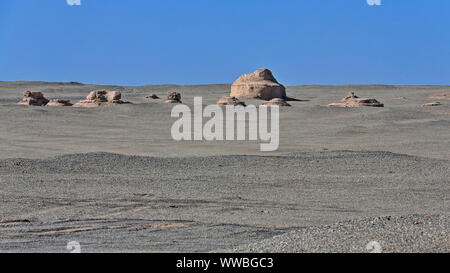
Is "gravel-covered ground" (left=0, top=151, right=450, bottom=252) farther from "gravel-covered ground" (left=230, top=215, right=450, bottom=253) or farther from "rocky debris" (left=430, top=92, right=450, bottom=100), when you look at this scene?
"rocky debris" (left=430, top=92, right=450, bottom=100)

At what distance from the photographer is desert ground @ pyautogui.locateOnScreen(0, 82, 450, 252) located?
25.2 feet

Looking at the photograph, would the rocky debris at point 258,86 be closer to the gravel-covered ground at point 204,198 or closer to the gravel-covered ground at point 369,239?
the gravel-covered ground at point 204,198

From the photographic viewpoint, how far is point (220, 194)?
516 inches

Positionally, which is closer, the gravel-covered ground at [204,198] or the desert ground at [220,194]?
the desert ground at [220,194]

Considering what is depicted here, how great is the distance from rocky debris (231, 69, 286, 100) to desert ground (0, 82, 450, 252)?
15.6 m

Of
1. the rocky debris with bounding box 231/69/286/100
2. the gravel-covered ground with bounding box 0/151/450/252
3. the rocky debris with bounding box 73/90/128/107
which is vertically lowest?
the gravel-covered ground with bounding box 0/151/450/252

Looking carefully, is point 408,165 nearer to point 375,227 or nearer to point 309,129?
point 375,227

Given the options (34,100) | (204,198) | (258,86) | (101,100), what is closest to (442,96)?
(258,86)

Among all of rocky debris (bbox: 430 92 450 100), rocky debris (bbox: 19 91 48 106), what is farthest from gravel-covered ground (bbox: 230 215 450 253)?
rocky debris (bbox: 430 92 450 100)

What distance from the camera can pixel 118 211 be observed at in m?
10.9

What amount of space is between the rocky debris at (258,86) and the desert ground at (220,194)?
15.6 metres

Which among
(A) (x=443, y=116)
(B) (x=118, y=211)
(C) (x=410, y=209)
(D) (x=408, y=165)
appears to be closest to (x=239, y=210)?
(B) (x=118, y=211)

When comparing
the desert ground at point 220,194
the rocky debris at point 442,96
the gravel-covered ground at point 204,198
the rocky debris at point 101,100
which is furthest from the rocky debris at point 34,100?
the rocky debris at point 442,96

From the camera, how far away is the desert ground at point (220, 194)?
7.69m
